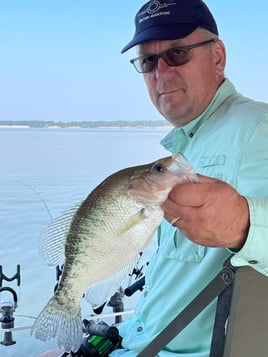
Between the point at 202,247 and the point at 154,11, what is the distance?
75 centimetres

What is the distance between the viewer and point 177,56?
1.42m

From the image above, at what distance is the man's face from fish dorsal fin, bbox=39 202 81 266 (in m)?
0.62

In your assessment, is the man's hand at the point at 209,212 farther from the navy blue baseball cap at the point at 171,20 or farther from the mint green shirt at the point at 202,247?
the navy blue baseball cap at the point at 171,20

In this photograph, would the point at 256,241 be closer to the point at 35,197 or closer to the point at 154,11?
the point at 154,11

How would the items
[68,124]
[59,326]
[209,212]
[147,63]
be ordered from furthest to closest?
[68,124], [147,63], [59,326], [209,212]

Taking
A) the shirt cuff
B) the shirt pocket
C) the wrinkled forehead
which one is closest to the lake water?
the shirt pocket

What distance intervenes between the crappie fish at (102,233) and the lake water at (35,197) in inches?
4.3

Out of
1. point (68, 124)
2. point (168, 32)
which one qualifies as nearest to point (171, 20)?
point (168, 32)

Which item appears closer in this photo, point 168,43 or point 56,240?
point 56,240

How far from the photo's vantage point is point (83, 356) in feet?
5.16

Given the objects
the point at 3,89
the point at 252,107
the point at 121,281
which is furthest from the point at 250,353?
the point at 3,89

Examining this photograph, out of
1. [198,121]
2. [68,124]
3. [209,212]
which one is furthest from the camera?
[68,124]

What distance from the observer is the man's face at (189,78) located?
142cm

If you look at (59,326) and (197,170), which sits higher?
(197,170)
